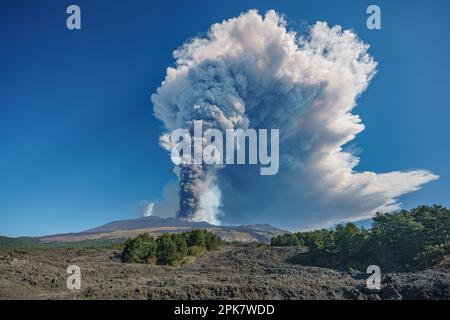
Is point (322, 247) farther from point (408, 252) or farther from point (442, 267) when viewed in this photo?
point (442, 267)

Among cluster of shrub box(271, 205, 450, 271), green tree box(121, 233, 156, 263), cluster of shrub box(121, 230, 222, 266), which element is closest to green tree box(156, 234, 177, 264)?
cluster of shrub box(121, 230, 222, 266)

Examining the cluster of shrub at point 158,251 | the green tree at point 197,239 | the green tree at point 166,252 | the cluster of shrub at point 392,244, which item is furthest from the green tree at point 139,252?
the cluster of shrub at point 392,244

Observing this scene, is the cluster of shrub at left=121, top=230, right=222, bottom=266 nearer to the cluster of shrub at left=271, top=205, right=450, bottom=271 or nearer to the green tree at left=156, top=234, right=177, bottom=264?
the green tree at left=156, top=234, right=177, bottom=264

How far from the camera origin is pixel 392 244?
111 ft

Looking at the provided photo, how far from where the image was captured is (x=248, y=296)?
16.2 metres

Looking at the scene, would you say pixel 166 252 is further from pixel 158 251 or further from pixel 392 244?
pixel 392 244

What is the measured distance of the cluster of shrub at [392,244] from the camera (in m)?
31.4

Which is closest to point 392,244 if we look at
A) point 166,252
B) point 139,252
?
point 166,252

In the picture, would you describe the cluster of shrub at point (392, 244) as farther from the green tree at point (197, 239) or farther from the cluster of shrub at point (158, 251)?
the green tree at point (197, 239)

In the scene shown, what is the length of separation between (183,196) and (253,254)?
77.8 meters

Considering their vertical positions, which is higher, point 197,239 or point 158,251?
point 197,239

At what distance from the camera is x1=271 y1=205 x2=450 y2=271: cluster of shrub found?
31.4m

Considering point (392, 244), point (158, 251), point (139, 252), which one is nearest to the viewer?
point (392, 244)
